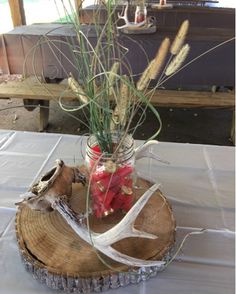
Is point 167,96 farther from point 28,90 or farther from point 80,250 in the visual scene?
point 80,250

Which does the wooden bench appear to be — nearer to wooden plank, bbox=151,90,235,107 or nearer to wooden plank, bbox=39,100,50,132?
wooden plank, bbox=151,90,235,107

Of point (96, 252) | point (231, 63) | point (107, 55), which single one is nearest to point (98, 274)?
point (96, 252)

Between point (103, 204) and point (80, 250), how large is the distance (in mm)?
102

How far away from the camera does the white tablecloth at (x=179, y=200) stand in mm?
574

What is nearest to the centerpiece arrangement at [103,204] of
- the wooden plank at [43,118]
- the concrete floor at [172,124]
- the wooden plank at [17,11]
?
the concrete floor at [172,124]

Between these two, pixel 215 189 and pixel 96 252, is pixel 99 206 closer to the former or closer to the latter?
pixel 96 252

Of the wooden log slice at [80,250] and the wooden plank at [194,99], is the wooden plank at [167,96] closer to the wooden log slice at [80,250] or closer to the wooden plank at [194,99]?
the wooden plank at [194,99]

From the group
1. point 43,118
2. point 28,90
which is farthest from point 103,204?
point 43,118

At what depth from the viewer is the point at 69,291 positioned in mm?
557

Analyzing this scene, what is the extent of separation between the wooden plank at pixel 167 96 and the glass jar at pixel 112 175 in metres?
1.32

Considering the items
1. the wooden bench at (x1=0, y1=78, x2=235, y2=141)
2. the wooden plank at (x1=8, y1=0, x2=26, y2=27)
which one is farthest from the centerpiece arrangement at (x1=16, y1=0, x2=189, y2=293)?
the wooden plank at (x1=8, y1=0, x2=26, y2=27)

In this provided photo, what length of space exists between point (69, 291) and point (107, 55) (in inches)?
17.4

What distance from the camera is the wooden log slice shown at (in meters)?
0.54

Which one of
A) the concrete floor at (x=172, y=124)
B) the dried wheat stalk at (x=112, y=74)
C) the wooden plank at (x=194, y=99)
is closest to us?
the dried wheat stalk at (x=112, y=74)
